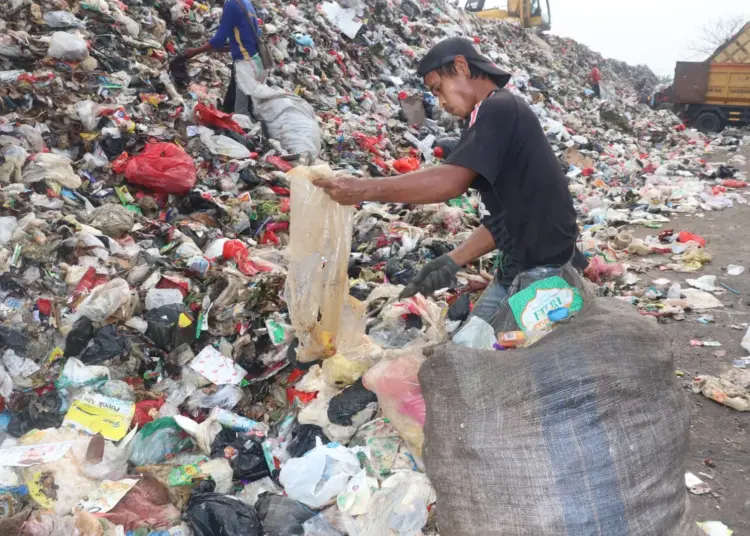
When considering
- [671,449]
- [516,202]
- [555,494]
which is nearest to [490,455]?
[555,494]

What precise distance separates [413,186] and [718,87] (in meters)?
14.6

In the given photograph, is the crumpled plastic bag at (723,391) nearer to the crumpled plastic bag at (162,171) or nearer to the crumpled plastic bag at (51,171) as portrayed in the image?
the crumpled plastic bag at (162,171)

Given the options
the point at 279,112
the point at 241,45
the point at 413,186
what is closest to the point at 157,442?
the point at 413,186

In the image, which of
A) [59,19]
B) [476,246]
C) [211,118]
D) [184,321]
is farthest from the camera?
[59,19]

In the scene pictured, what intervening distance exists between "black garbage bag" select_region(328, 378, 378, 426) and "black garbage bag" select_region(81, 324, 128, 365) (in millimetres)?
1174

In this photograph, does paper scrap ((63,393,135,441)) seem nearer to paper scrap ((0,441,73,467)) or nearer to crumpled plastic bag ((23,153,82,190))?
paper scrap ((0,441,73,467))

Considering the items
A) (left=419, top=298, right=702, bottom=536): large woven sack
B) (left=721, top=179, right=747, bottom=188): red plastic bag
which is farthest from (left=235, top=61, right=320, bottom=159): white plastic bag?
(left=721, top=179, right=747, bottom=188): red plastic bag

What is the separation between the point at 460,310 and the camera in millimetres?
2971

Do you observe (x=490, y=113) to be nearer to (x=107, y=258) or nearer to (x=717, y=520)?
(x=717, y=520)

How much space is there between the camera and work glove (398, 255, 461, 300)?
250 cm

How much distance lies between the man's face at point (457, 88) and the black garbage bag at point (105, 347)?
193 cm

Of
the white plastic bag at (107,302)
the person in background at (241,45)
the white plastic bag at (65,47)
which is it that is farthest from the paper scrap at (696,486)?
the white plastic bag at (65,47)

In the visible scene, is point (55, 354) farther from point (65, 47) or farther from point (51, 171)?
point (65, 47)

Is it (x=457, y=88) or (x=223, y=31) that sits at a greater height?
(x=223, y=31)
